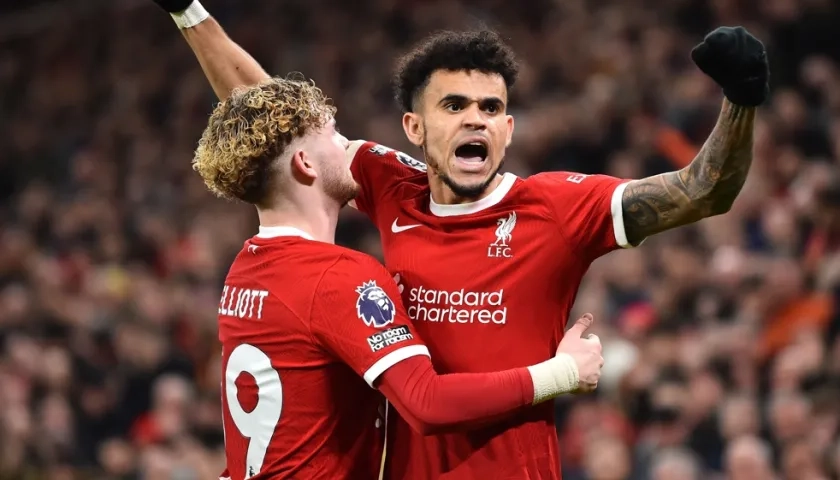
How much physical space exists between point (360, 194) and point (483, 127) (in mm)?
632

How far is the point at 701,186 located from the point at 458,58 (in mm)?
865

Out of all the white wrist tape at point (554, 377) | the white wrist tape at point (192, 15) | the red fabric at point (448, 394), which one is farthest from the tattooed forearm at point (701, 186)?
the white wrist tape at point (192, 15)

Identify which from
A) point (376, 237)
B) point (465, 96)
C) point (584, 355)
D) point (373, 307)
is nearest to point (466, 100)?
point (465, 96)

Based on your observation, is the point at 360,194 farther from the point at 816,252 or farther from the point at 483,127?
the point at 816,252

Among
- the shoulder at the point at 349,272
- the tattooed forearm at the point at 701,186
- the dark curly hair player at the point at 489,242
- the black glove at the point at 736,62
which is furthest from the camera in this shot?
the dark curly hair player at the point at 489,242

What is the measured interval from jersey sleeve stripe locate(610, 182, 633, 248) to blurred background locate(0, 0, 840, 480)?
2.73m

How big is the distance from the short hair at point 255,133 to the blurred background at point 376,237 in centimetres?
313

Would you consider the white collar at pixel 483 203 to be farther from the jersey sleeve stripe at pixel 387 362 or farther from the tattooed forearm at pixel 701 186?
the jersey sleeve stripe at pixel 387 362

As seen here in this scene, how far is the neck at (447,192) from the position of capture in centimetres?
391

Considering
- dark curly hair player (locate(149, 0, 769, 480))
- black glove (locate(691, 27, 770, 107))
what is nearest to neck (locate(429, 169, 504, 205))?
dark curly hair player (locate(149, 0, 769, 480))

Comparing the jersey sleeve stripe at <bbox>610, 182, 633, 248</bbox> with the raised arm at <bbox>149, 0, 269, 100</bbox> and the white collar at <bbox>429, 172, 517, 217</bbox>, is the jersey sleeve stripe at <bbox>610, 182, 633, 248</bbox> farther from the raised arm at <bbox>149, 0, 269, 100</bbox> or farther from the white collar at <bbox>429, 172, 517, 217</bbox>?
the raised arm at <bbox>149, 0, 269, 100</bbox>

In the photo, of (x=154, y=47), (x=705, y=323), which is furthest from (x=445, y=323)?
(x=154, y=47)

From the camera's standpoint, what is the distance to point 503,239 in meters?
3.81

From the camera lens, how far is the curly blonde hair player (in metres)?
3.83
